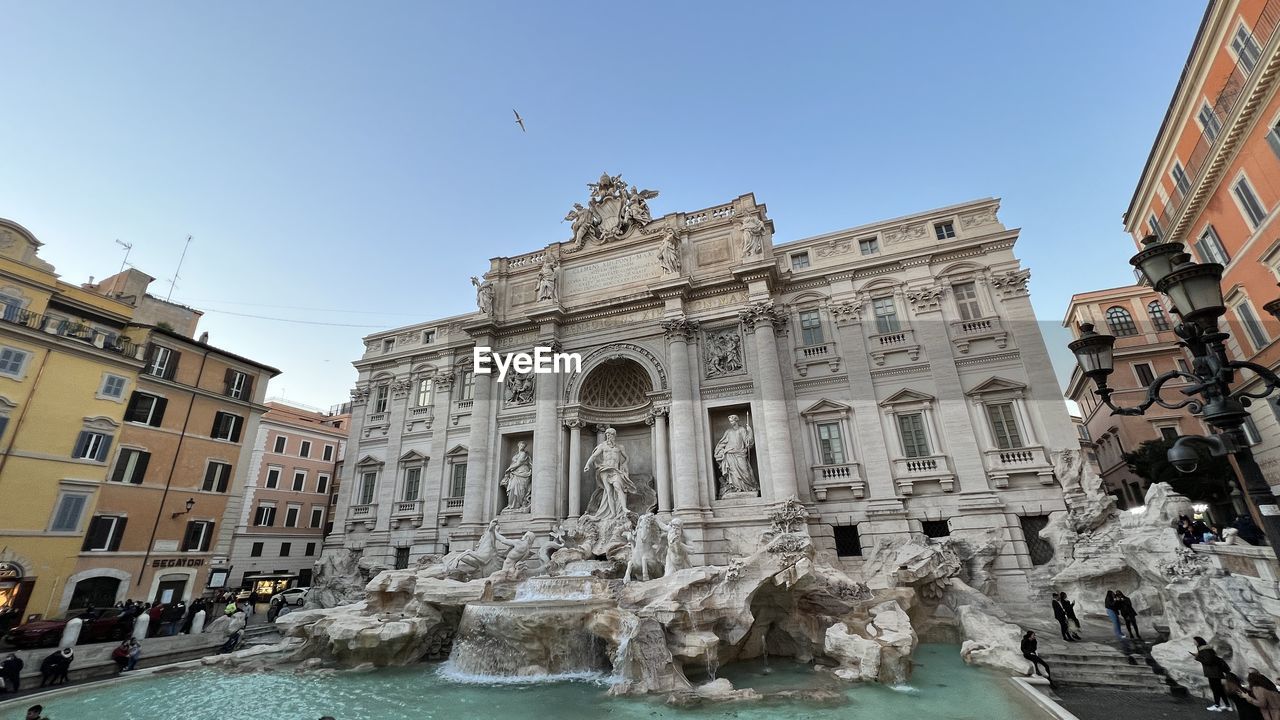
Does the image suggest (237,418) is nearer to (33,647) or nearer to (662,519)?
(33,647)

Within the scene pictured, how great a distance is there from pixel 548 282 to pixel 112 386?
1589 cm

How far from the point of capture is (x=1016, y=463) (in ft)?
54.3

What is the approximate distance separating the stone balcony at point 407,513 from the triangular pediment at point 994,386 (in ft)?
71.9

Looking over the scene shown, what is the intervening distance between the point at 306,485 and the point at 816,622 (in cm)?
3245

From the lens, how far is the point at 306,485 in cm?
3375

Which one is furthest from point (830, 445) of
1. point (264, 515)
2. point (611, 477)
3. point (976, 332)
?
point (264, 515)

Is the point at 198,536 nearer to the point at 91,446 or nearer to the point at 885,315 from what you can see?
the point at 91,446

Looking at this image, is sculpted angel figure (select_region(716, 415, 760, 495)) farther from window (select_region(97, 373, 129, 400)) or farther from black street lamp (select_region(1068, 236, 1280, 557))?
window (select_region(97, 373, 129, 400))

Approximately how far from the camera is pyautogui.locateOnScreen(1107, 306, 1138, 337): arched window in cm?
2738

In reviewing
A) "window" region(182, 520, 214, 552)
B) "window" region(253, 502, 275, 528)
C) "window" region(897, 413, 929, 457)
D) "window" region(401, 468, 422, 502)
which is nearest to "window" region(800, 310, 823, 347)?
"window" region(897, 413, 929, 457)

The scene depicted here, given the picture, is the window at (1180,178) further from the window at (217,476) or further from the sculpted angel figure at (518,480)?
the window at (217,476)

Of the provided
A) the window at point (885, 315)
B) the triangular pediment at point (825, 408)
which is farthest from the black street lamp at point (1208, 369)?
the window at point (885, 315)

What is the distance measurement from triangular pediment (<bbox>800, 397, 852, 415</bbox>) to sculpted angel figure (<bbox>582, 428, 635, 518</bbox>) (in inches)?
269

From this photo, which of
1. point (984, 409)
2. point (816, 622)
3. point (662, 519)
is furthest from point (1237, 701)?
point (662, 519)
